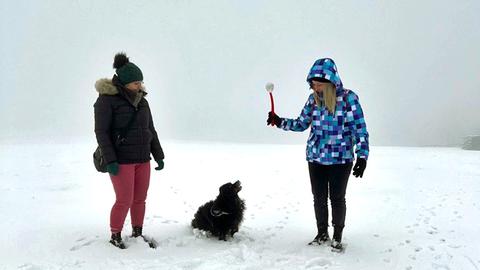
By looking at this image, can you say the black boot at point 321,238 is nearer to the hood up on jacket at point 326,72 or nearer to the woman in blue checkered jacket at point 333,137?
the woman in blue checkered jacket at point 333,137

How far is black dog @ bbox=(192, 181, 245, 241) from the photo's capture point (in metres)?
4.53

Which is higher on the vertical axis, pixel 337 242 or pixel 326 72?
pixel 326 72

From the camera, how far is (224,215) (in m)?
4.55

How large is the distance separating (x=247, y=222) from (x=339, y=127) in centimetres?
215

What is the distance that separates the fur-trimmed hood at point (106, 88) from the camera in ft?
13.0

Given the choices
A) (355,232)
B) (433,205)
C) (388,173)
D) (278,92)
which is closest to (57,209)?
(355,232)

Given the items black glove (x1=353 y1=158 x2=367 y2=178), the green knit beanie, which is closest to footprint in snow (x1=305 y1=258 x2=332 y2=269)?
black glove (x1=353 y1=158 x2=367 y2=178)

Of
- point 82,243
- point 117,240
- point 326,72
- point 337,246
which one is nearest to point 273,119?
point 326,72

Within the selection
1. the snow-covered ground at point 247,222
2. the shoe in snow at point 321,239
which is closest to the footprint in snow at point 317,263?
the snow-covered ground at point 247,222

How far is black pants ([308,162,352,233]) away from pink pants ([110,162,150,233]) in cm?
175

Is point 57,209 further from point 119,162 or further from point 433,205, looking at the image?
point 433,205

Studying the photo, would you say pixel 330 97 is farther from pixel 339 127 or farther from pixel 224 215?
pixel 224 215

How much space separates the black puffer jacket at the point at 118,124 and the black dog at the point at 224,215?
95cm

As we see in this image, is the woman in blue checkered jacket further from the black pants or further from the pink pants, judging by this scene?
the pink pants
